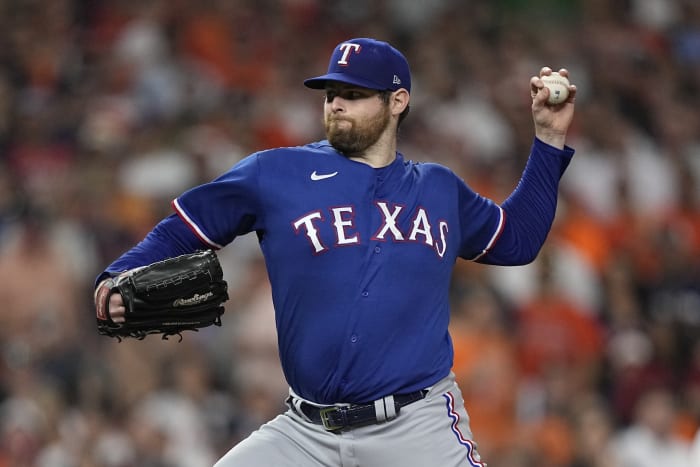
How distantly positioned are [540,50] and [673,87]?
1.16m

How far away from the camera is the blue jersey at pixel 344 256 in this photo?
4172mm

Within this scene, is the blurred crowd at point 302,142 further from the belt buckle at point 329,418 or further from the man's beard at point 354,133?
the man's beard at point 354,133

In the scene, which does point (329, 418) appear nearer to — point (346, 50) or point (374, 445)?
point (374, 445)

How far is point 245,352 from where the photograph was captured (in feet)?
25.9

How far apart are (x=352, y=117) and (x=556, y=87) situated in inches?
33.3

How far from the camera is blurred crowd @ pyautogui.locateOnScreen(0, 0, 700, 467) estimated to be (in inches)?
295

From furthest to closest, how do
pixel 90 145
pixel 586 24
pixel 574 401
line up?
1. pixel 586 24
2. pixel 90 145
3. pixel 574 401

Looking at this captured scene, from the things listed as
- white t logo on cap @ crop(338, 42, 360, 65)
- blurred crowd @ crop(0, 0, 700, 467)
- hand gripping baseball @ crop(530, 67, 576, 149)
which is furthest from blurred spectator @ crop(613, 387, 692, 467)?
white t logo on cap @ crop(338, 42, 360, 65)

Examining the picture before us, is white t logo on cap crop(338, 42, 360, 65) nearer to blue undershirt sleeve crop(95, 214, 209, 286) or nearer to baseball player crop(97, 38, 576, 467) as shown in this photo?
baseball player crop(97, 38, 576, 467)

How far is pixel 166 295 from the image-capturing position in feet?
13.3

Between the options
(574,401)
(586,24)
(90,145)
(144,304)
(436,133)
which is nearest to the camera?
(144,304)

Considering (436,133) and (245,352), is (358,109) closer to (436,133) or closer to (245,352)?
(245,352)

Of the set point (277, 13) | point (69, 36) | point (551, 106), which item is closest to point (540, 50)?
point (277, 13)

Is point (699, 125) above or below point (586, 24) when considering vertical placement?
below
